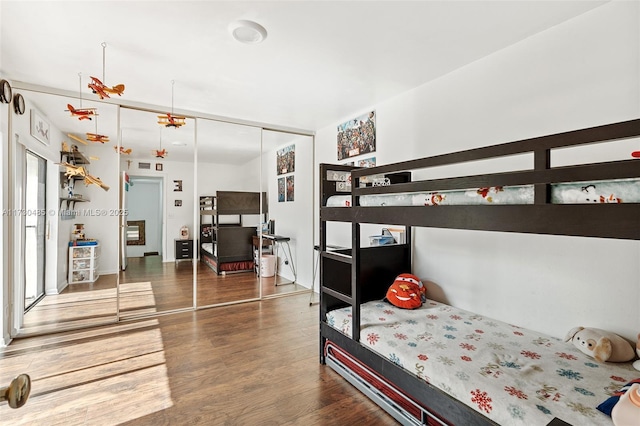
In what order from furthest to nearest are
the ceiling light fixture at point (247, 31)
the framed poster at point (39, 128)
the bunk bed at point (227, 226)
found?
the bunk bed at point (227, 226) < the framed poster at point (39, 128) < the ceiling light fixture at point (247, 31)

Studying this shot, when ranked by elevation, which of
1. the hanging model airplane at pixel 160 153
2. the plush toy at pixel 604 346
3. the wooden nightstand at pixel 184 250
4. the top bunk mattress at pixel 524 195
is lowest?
the plush toy at pixel 604 346

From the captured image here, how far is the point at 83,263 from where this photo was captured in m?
4.49

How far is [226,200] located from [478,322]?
11.7 feet

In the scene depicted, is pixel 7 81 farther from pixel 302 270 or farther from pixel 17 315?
pixel 302 270

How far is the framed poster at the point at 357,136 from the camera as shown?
3.72 meters

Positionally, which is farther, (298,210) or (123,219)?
(298,210)

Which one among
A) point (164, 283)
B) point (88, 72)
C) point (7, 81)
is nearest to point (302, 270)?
point (164, 283)

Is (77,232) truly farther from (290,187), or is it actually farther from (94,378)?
(290,187)

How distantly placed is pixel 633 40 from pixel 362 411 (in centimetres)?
279

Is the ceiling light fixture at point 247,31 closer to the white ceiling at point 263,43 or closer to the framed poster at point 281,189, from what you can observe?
the white ceiling at point 263,43

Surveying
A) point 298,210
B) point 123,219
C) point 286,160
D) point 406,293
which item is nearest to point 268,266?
point 298,210

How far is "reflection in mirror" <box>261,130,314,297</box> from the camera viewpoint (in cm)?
Result: 486

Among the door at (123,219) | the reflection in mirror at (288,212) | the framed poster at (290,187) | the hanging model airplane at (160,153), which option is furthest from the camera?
the framed poster at (290,187)

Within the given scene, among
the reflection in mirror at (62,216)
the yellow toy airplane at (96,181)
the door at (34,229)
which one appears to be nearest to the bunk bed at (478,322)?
the reflection in mirror at (62,216)
